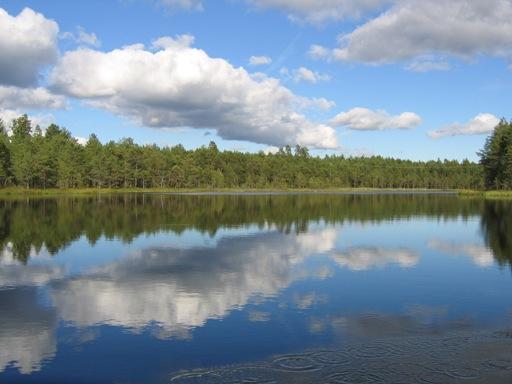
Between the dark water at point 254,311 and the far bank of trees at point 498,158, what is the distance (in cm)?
9419

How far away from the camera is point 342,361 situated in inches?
516

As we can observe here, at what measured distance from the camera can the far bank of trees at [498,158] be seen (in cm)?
12293

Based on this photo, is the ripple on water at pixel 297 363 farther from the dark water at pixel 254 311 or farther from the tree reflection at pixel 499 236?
the tree reflection at pixel 499 236

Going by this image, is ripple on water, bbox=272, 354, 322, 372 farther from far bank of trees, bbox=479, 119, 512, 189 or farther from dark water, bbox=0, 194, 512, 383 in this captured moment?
far bank of trees, bbox=479, 119, 512, 189

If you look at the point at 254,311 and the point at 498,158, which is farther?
the point at 498,158

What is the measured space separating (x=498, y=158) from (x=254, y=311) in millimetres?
125588

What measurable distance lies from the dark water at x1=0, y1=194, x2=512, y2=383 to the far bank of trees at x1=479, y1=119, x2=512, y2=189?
309 ft

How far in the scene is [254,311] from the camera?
59.4ft

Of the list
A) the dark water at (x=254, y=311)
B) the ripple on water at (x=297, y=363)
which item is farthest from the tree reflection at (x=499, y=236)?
the ripple on water at (x=297, y=363)

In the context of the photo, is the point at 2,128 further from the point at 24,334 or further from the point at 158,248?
the point at 24,334

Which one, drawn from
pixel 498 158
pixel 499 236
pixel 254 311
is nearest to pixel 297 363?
pixel 254 311

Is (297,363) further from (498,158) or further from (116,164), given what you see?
(116,164)

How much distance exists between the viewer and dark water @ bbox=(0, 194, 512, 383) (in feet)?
42.1

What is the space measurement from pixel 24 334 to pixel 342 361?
30.6ft
